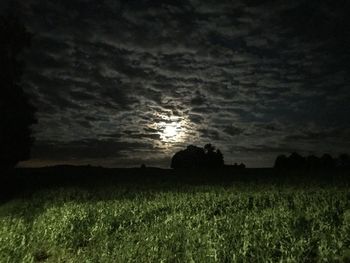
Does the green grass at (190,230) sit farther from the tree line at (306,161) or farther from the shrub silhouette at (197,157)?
the shrub silhouette at (197,157)

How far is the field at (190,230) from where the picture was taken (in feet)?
35.4

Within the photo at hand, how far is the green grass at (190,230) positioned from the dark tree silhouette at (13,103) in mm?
14679

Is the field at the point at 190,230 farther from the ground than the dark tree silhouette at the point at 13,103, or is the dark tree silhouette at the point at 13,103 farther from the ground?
the dark tree silhouette at the point at 13,103

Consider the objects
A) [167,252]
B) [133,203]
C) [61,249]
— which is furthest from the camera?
[133,203]

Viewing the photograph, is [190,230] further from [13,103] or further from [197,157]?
[197,157]

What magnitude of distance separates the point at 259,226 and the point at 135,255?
12.5ft

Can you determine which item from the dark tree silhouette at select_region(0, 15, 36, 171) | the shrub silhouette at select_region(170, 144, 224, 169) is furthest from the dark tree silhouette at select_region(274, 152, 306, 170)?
the dark tree silhouette at select_region(0, 15, 36, 171)

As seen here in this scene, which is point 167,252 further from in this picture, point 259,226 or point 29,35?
point 29,35

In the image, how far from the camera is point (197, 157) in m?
58.9

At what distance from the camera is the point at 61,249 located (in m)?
13.4

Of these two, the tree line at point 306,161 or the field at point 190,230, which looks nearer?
the field at point 190,230

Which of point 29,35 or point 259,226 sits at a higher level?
point 29,35

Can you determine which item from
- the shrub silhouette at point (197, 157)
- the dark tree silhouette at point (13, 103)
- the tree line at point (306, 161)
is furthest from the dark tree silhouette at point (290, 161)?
the dark tree silhouette at point (13, 103)

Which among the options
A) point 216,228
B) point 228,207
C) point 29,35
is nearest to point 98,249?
point 216,228
